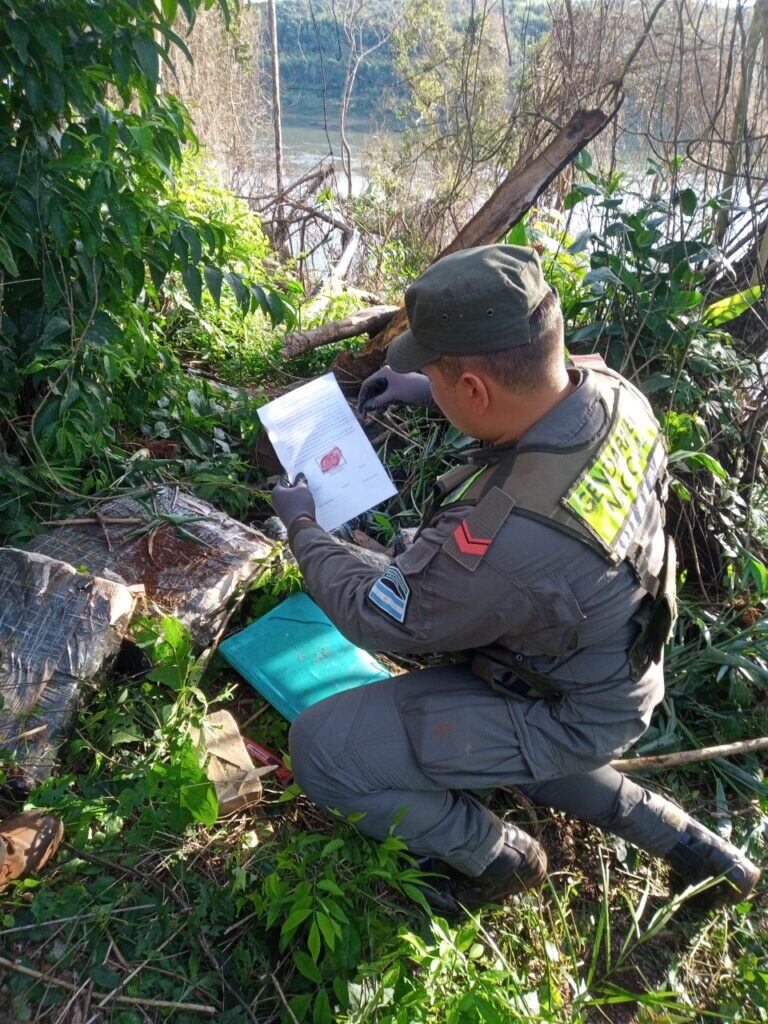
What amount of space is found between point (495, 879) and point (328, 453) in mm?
1298

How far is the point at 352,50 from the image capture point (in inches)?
384

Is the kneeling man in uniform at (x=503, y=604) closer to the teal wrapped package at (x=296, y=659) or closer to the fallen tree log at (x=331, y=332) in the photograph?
the teal wrapped package at (x=296, y=659)

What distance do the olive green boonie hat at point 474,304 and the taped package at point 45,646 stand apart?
3.92 ft

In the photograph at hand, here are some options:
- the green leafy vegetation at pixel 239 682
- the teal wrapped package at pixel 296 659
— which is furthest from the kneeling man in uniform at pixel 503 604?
the teal wrapped package at pixel 296 659

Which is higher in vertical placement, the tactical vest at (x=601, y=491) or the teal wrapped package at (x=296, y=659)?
the tactical vest at (x=601, y=491)

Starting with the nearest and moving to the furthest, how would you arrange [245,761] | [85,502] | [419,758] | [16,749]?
[419,758] → [16,749] → [245,761] → [85,502]

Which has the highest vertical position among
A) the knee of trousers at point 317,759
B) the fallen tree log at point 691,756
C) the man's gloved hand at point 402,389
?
the man's gloved hand at point 402,389

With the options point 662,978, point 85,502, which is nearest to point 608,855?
point 662,978

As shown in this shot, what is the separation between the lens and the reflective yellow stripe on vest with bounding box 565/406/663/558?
1.68 meters

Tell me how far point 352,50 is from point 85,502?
358 inches

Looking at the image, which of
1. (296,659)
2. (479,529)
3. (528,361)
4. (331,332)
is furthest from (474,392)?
(331,332)

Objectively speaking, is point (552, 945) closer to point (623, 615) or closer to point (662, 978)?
point (662, 978)

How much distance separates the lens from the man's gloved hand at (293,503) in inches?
85.6

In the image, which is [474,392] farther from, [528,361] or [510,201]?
[510,201]
